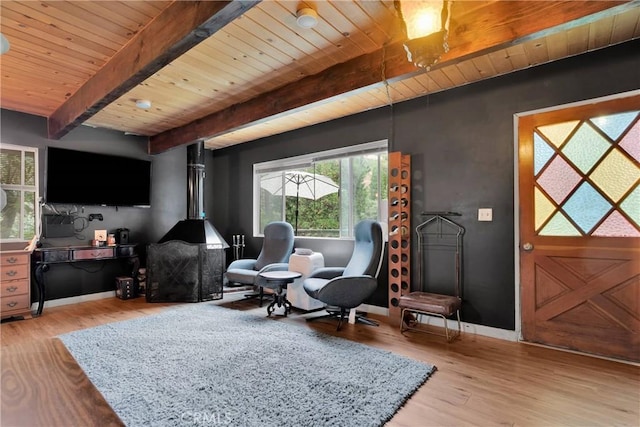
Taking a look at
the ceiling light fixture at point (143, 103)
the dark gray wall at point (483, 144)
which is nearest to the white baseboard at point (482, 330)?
the dark gray wall at point (483, 144)

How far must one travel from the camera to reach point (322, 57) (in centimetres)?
266

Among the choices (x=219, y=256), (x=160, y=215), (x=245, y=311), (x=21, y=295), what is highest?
(x=160, y=215)

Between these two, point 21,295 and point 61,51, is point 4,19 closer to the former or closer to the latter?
point 61,51

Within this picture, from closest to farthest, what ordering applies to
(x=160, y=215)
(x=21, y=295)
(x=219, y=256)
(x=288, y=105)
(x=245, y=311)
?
(x=288, y=105) < (x=21, y=295) < (x=245, y=311) < (x=219, y=256) < (x=160, y=215)

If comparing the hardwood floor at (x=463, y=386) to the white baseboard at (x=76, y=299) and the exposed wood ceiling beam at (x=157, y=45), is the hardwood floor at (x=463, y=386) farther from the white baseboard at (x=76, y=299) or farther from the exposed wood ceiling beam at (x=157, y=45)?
the exposed wood ceiling beam at (x=157, y=45)

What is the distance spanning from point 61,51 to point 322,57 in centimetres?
210

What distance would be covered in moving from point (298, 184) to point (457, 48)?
3.20 metres

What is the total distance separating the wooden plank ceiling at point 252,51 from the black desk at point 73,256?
1.48 m

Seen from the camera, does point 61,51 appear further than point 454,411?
Yes

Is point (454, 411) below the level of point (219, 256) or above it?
below

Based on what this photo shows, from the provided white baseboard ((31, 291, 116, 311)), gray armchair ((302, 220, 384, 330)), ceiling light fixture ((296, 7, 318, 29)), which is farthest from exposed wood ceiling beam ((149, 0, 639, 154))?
white baseboard ((31, 291, 116, 311))

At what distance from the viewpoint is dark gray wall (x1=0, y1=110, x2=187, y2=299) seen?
13.5 ft

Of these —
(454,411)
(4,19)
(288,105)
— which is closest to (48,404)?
(454,411)

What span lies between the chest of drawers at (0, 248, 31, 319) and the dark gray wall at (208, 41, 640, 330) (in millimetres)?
4002
